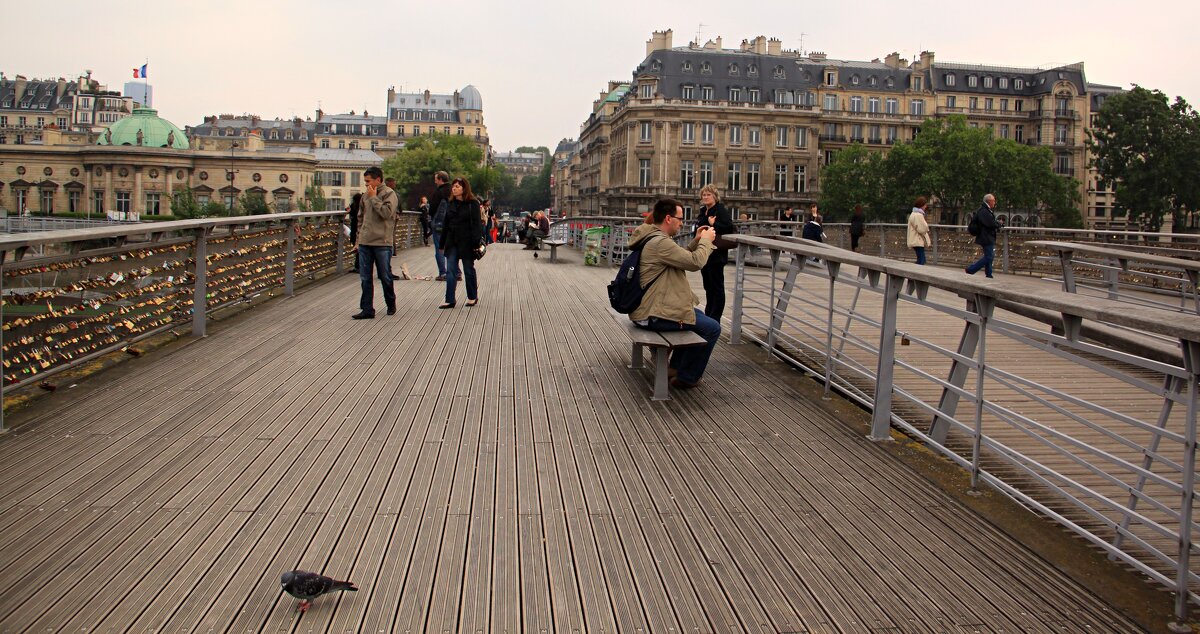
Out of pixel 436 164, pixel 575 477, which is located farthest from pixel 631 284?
pixel 436 164

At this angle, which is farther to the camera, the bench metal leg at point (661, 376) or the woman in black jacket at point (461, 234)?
the woman in black jacket at point (461, 234)

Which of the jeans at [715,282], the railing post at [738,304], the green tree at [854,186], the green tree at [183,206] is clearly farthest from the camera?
the green tree at [183,206]

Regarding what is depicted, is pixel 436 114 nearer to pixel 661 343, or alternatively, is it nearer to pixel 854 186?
pixel 854 186

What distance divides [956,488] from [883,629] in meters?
2.17

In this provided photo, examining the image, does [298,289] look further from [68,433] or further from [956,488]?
[956,488]

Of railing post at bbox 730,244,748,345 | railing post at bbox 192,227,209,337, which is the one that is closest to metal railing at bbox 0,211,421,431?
railing post at bbox 192,227,209,337

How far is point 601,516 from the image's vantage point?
17.3 feet

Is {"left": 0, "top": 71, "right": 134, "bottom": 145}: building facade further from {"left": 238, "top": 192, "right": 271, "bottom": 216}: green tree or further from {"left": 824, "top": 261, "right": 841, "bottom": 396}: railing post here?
{"left": 824, "top": 261, "right": 841, "bottom": 396}: railing post

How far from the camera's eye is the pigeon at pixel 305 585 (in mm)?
3957

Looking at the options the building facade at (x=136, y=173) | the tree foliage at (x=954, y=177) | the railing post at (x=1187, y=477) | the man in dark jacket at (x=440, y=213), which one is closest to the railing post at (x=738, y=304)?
the railing post at (x=1187, y=477)

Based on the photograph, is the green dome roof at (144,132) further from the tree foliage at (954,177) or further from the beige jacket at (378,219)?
the beige jacket at (378,219)

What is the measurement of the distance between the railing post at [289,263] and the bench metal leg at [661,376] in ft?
27.8

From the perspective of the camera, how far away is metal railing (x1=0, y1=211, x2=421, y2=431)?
283 inches

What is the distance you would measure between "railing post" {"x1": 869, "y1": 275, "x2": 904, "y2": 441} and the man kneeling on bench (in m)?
1.61
